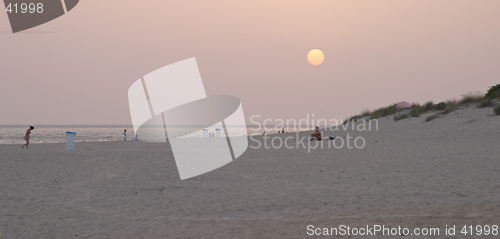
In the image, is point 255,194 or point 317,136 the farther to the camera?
point 317,136

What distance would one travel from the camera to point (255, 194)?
36.1 ft

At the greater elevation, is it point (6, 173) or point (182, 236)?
point (6, 173)

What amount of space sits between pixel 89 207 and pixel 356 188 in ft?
21.5

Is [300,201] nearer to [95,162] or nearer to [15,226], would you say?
[15,226]

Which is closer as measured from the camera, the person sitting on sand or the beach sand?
the beach sand

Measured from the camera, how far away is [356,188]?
11.2 m

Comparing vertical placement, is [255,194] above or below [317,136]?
below

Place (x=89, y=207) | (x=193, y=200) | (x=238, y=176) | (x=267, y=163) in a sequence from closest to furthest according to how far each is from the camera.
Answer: (x=89, y=207) < (x=193, y=200) < (x=238, y=176) < (x=267, y=163)

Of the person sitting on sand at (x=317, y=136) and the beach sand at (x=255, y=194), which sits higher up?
the person sitting on sand at (x=317, y=136)

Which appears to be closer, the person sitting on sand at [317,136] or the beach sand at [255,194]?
the beach sand at [255,194]

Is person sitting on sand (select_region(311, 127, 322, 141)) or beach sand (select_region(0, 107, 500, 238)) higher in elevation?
person sitting on sand (select_region(311, 127, 322, 141))

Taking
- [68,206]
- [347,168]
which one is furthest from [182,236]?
[347,168]

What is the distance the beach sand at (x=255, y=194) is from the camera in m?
7.76

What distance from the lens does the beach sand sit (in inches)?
306
